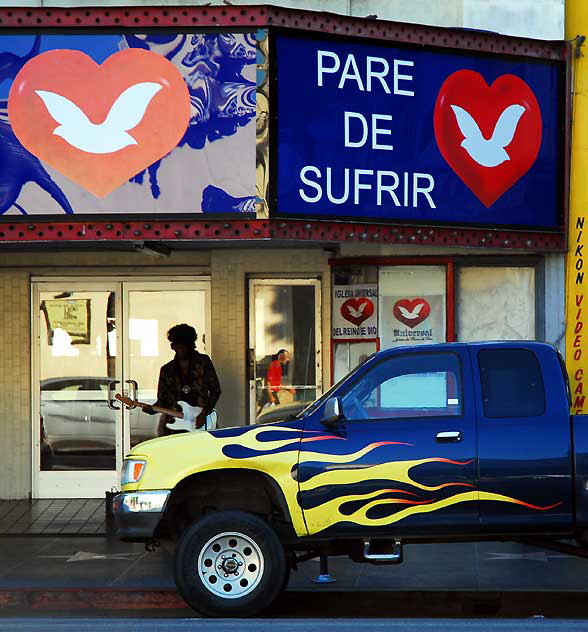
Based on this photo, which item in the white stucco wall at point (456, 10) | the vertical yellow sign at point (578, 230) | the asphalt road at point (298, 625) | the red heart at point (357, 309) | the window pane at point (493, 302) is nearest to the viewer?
the asphalt road at point (298, 625)

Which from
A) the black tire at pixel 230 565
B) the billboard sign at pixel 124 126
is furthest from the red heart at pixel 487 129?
the black tire at pixel 230 565

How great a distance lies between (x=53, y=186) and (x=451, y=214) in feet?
12.8

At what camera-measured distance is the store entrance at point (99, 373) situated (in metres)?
14.2

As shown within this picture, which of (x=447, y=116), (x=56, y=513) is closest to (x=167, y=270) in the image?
(x=56, y=513)

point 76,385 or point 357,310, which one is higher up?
point 357,310

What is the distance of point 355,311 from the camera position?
13344mm

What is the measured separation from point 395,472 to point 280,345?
5.68 metres

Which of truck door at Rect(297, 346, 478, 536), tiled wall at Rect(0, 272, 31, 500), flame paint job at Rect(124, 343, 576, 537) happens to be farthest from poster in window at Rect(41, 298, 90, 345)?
truck door at Rect(297, 346, 478, 536)

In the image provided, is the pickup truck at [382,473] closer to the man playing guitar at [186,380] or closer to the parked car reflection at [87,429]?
the man playing guitar at [186,380]

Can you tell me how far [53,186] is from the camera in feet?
37.1

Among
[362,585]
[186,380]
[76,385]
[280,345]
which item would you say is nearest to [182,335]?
[186,380]

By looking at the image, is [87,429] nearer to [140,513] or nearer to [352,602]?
[352,602]

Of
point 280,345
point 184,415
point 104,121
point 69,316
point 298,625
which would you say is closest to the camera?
point 298,625

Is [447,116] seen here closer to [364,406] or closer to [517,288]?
[517,288]
